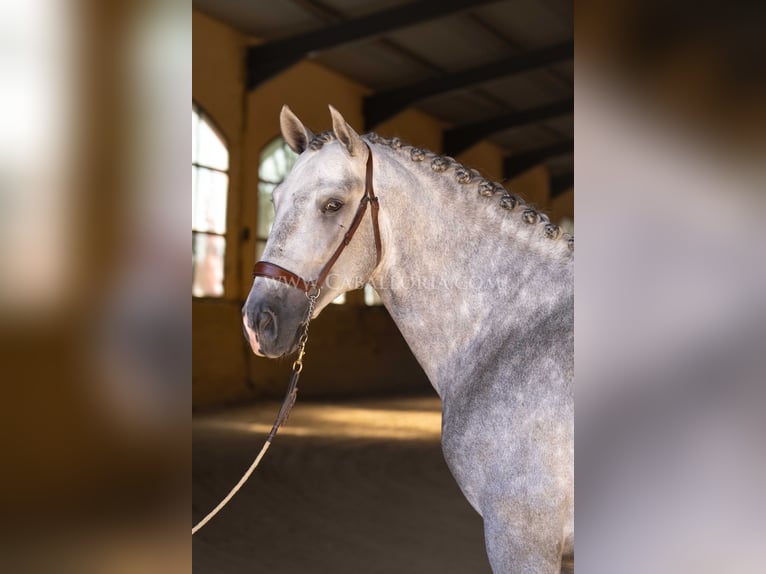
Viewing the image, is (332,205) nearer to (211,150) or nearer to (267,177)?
(211,150)

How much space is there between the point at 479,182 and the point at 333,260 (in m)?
0.40

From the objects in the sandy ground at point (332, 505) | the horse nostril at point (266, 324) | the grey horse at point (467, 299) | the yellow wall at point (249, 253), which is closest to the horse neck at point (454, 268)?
the grey horse at point (467, 299)

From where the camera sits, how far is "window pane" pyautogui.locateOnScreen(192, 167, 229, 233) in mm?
9289

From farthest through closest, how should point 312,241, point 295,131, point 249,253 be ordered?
1. point 249,253
2. point 295,131
3. point 312,241

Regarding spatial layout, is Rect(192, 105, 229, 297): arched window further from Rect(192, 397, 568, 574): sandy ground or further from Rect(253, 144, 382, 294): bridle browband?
Rect(253, 144, 382, 294): bridle browband

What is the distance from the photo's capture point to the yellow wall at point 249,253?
9.32 meters

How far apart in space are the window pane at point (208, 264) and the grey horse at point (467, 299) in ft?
24.4

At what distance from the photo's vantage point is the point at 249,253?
9.88 meters

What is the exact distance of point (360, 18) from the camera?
9.39m

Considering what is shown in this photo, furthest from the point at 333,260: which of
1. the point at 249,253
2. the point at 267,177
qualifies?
the point at 267,177

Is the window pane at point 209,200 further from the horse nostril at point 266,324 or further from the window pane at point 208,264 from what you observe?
the horse nostril at point 266,324
